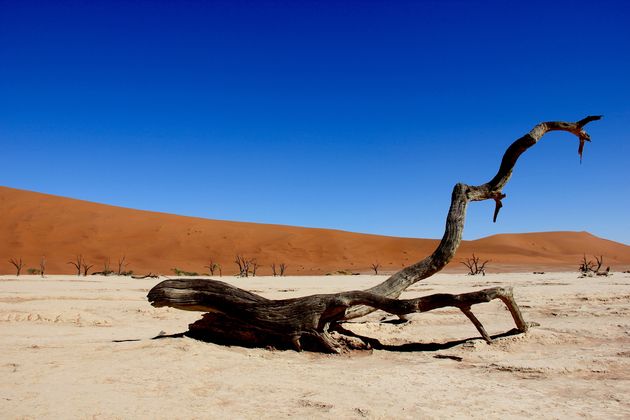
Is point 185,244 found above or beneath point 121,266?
above

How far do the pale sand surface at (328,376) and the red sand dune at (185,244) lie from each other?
93.5ft

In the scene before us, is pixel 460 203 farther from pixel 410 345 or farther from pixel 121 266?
pixel 121 266

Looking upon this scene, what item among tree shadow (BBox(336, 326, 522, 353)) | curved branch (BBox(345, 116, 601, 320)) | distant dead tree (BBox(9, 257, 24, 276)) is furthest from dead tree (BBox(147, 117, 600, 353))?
distant dead tree (BBox(9, 257, 24, 276))

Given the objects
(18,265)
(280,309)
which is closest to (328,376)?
(280,309)

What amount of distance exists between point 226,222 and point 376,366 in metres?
58.3

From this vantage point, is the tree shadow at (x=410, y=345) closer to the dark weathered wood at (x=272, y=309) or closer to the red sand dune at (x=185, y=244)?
the dark weathered wood at (x=272, y=309)

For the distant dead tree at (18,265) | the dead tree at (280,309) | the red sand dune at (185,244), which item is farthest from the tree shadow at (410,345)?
the red sand dune at (185,244)

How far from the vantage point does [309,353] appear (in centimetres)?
652

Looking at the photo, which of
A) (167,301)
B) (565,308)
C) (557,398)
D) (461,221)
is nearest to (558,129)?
(461,221)

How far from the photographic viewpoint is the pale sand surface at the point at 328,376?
157 inches

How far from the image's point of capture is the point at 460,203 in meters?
7.73

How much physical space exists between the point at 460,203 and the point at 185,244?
43.2 meters

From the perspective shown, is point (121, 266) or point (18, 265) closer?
point (18, 265)

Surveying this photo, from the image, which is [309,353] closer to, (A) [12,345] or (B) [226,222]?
(A) [12,345]
